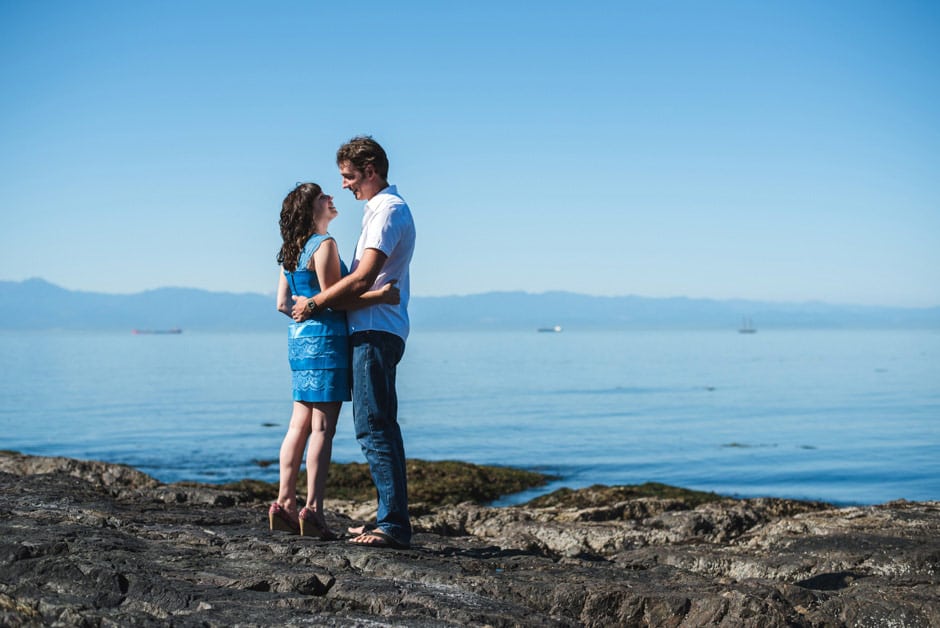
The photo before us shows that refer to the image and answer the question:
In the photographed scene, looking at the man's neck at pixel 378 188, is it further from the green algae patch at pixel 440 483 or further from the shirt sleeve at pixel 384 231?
the green algae patch at pixel 440 483

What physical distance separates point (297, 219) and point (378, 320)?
1.00 meters

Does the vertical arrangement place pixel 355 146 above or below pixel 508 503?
above

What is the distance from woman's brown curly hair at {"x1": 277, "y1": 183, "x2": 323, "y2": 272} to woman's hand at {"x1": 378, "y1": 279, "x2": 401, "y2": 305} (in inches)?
31.0

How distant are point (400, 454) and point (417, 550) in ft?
2.22

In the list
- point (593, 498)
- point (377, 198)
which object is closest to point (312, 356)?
point (377, 198)

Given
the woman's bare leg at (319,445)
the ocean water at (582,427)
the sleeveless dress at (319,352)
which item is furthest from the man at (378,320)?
the ocean water at (582,427)

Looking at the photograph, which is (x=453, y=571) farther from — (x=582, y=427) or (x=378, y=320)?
(x=582, y=427)

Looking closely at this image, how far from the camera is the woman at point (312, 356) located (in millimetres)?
6328

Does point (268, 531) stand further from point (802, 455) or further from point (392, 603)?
point (802, 455)

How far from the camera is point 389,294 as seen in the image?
612cm

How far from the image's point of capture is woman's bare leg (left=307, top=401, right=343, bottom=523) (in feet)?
21.0

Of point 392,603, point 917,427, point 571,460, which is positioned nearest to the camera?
point 392,603

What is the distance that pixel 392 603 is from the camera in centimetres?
461

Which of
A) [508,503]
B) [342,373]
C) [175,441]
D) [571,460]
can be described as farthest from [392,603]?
[175,441]
